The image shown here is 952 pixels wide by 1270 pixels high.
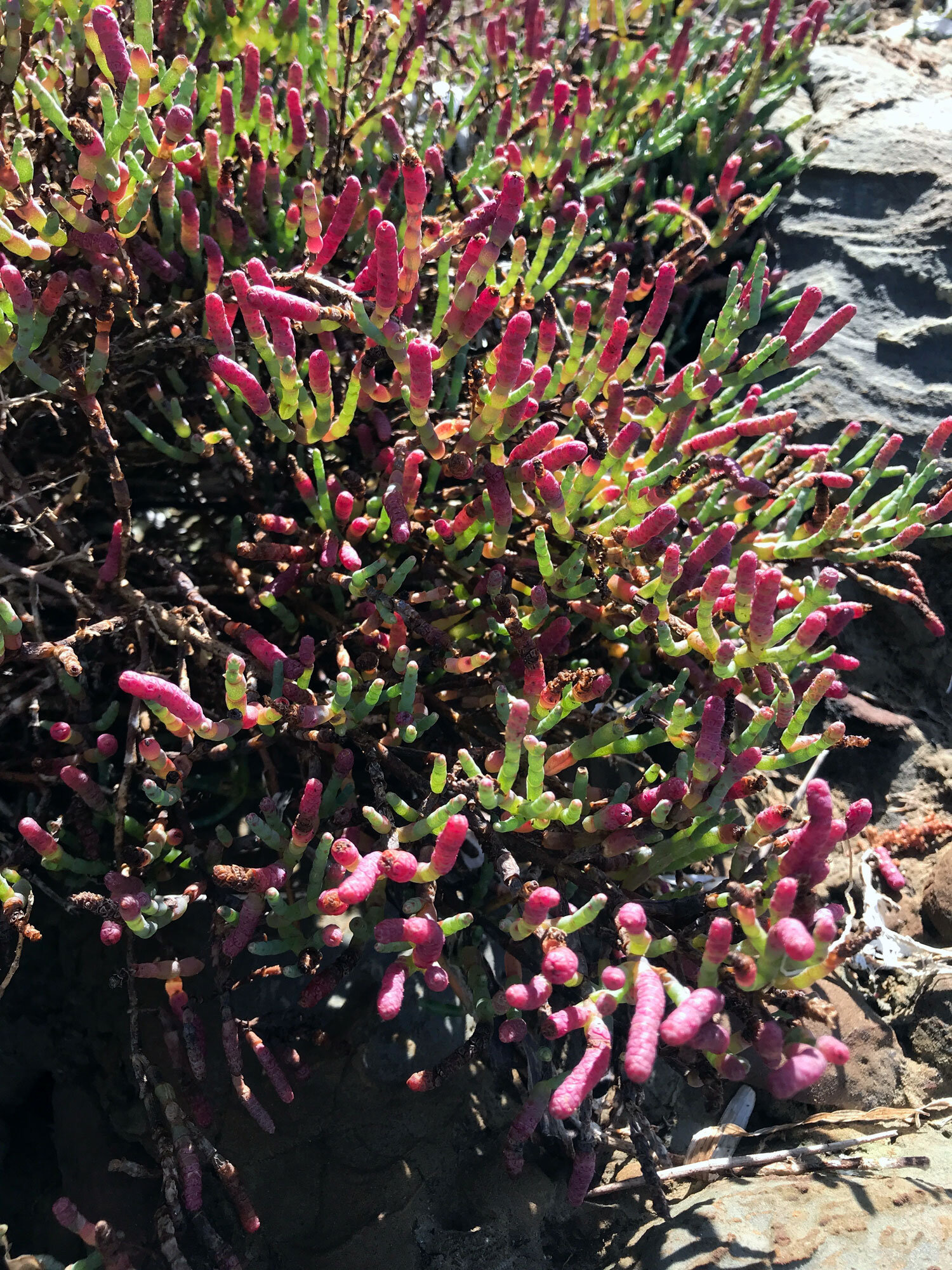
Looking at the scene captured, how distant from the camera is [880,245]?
322cm

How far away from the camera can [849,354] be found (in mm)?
2980

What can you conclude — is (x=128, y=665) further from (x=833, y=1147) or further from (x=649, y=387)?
(x=833, y=1147)

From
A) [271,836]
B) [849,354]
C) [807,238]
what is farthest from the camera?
[807,238]

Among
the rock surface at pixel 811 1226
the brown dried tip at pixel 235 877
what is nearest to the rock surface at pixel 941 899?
the rock surface at pixel 811 1226

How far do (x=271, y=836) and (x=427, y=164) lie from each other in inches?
56.4

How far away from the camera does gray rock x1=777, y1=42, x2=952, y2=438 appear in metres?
2.91

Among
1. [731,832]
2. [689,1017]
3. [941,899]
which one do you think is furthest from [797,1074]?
[941,899]

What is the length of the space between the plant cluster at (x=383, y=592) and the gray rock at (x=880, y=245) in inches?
21.6

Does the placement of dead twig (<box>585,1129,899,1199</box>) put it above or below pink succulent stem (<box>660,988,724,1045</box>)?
below

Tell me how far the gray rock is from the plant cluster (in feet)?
1.80

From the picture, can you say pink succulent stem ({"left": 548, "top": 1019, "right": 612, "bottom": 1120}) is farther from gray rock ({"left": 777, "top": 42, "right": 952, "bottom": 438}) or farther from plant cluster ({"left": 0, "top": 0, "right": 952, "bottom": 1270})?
gray rock ({"left": 777, "top": 42, "right": 952, "bottom": 438})

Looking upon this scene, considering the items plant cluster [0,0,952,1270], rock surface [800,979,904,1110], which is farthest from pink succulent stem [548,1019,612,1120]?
rock surface [800,979,904,1110]

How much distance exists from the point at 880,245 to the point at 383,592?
7.85 ft

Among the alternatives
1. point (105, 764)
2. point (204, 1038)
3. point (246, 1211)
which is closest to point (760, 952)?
point (246, 1211)
